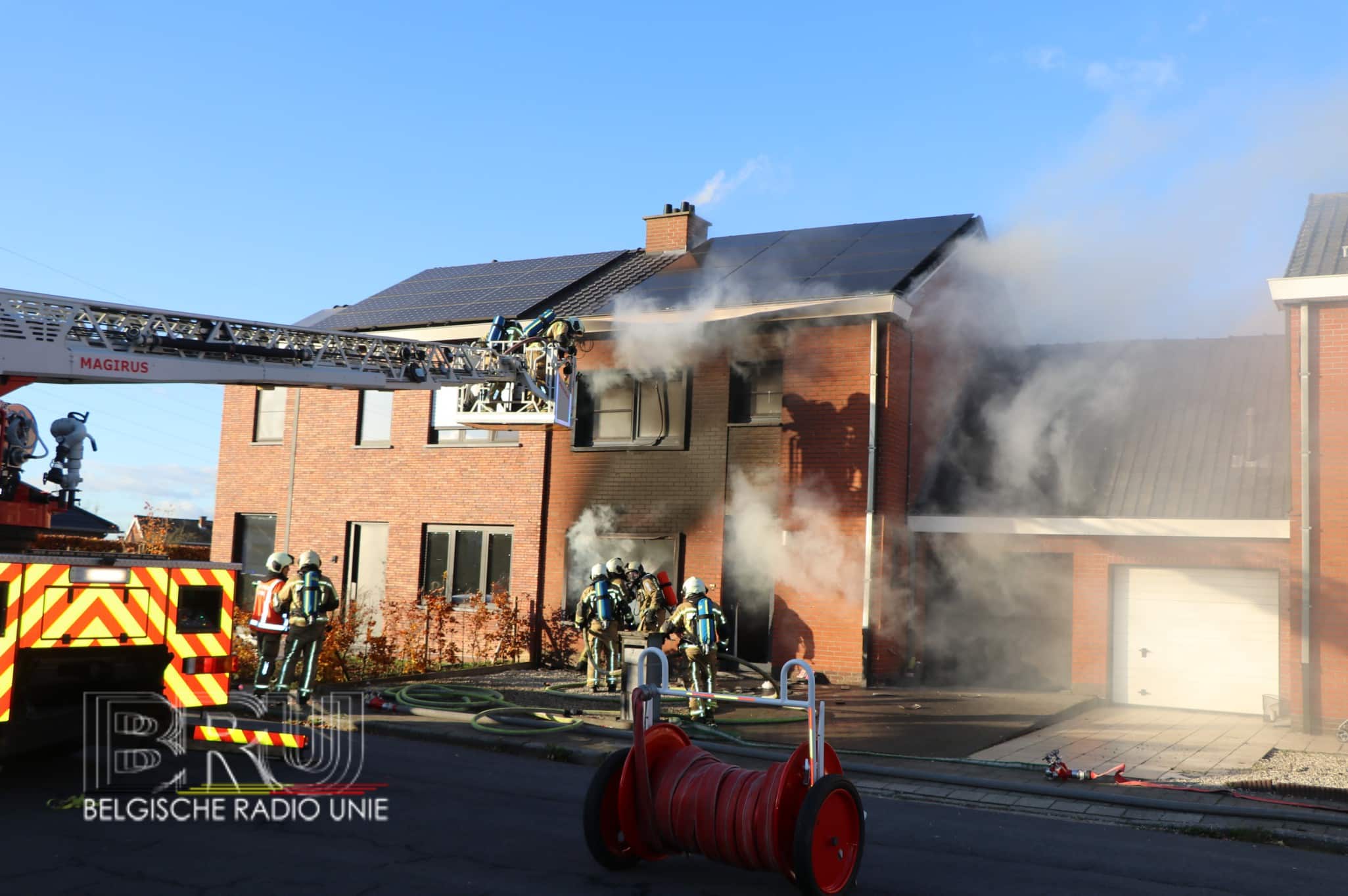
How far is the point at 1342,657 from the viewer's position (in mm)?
12867

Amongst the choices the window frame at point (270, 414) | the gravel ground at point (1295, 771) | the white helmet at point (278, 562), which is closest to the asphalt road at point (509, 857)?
the gravel ground at point (1295, 771)

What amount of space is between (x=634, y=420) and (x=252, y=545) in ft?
30.6

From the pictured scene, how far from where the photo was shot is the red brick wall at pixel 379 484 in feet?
62.7

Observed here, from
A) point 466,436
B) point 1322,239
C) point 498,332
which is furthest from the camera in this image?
point 466,436

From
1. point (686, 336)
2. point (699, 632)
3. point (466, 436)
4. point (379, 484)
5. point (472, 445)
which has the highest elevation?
point (686, 336)

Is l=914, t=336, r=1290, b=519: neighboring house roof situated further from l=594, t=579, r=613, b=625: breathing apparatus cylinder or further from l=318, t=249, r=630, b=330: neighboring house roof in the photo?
l=318, t=249, r=630, b=330: neighboring house roof

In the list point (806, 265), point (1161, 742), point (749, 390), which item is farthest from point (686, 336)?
point (1161, 742)

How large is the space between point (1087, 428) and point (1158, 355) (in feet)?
6.80

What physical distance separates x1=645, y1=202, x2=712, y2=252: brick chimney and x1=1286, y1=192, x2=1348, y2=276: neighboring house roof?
1086cm

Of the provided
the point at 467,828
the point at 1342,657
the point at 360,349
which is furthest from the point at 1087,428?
the point at 467,828

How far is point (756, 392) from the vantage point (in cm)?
1761

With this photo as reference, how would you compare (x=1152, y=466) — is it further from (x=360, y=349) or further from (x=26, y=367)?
(x=26, y=367)

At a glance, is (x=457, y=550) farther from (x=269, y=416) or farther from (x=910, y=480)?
(x=910, y=480)

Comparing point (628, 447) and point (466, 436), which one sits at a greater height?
point (466, 436)
